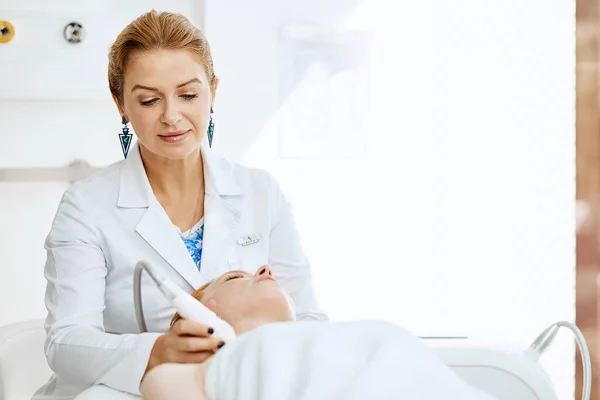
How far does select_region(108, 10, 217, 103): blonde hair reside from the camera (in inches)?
68.2

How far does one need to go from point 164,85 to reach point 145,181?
0.22m

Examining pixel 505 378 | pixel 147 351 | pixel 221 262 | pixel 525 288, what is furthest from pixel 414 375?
pixel 525 288

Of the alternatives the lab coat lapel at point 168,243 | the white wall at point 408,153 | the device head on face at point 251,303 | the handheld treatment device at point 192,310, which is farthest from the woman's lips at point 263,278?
the white wall at point 408,153

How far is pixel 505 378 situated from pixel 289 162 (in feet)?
4.71

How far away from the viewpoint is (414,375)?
1.03 m

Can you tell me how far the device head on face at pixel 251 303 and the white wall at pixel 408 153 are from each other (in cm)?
126

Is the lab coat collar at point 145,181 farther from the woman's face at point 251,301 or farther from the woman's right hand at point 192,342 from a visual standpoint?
the woman's right hand at point 192,342

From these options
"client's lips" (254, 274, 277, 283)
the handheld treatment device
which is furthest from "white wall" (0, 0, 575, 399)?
the handheld treatment device

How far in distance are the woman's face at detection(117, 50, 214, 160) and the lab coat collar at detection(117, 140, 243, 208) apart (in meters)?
0.09

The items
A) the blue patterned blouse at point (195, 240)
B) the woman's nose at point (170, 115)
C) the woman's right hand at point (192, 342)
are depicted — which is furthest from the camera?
the blue patterned blouse at point (195, 240)

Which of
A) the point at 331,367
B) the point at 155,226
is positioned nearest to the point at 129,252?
the point at 155,226

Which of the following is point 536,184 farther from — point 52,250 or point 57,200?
point 52,250

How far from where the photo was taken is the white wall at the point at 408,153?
261cm

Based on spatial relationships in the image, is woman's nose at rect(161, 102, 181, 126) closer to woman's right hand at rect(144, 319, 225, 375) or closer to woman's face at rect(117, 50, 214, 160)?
woman's face at rect(117, 50, 214, 160)
